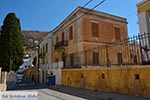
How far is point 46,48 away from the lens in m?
32.9

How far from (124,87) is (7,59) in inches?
610

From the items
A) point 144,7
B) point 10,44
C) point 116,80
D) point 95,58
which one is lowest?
point 116,80

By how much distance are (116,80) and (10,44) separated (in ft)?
49.3

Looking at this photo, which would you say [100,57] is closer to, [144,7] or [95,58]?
[95,58]

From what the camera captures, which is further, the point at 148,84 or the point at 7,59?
the point at 7,59

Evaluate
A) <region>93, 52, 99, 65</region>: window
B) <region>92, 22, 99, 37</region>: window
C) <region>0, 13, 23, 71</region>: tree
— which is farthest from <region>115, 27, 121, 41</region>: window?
<region>0, 13, 23, 71</region>: tree

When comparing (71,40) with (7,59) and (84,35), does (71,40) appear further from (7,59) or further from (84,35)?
(7,59)

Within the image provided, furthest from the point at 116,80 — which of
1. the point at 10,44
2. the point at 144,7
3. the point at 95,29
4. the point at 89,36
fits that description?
the point at 10,44

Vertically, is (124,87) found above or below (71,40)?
below

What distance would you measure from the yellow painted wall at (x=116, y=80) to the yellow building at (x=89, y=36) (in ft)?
12.1

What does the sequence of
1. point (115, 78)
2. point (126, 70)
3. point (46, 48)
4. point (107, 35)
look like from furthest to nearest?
point (46, 48)
point (107, 35)
point (115, 78)
point (126, 70)

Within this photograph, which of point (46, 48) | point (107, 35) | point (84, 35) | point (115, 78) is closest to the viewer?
point (115, 78)

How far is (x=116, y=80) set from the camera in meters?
11.2

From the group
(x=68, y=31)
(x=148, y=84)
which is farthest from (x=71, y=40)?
(x=148, y=84)
